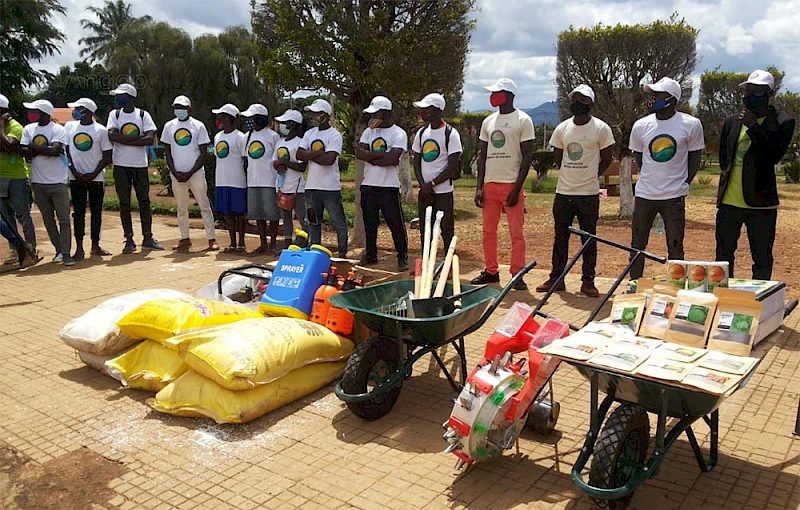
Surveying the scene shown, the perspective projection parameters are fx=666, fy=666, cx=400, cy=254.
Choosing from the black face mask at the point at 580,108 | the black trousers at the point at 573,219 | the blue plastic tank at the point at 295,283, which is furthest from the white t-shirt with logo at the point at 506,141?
the blue plastic tank at the point at 295,283

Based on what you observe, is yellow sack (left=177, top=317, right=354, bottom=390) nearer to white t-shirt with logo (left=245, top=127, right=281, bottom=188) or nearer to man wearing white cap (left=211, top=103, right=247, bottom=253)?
white t-shirt with logo (left=245, top=127, right=281, bottom=188)

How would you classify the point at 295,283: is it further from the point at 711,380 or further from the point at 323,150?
the point at 323,150

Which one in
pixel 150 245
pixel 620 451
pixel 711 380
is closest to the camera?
pixel 711 380

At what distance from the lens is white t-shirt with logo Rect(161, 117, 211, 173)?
Result: 30.7ft

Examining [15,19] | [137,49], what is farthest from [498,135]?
[137,49]

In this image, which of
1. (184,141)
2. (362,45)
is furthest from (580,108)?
(184,141)

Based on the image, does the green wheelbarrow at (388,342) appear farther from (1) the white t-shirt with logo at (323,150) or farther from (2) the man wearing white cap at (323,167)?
(1) the white t-shirt with logo at (323,150)

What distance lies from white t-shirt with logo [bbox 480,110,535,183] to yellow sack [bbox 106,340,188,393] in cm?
397

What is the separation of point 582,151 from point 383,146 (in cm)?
225

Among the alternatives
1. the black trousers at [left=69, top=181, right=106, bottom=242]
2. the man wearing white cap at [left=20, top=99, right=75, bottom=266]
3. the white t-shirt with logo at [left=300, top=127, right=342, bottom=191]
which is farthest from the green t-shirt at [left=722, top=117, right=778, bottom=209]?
the man wearing white cap at [left=20, top=99, right=75, bottom=266]

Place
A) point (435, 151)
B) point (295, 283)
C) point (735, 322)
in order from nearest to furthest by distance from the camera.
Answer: point (735, 322), point (295, 283), point (435, 151)

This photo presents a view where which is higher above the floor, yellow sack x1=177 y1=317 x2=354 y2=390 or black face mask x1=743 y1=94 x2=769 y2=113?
black face mask x1=743 y1=94 x2=769 y2=113

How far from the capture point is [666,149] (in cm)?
610

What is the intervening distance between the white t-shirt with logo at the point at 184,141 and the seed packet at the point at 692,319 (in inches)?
297
